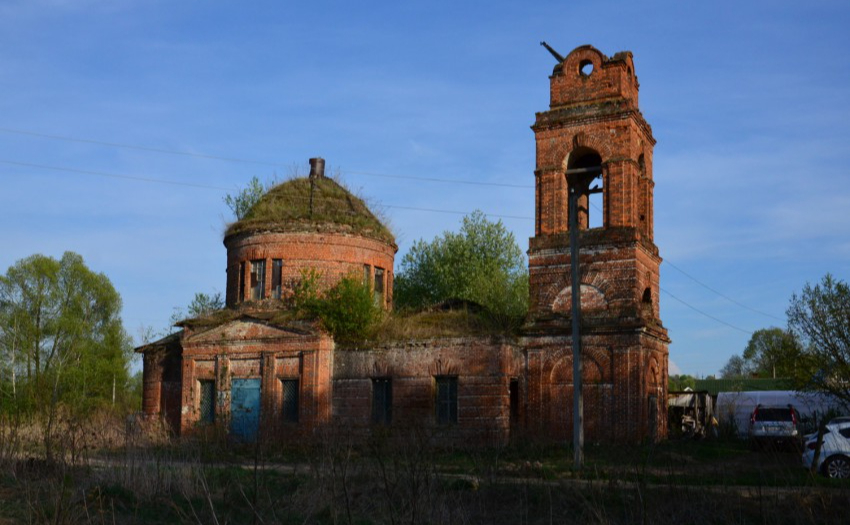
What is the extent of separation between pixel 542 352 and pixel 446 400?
3390 millimetres

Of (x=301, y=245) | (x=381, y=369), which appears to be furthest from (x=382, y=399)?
(x=301, y=245)

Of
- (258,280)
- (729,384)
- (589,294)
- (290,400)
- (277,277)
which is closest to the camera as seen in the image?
(589,294)

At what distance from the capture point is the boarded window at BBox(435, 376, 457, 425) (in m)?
26.9

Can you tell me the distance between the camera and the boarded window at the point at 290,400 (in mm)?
29016

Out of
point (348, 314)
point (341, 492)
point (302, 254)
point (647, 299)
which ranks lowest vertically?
point (341, 492)

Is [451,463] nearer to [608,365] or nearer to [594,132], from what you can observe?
[608,365]

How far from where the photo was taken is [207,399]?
101ft

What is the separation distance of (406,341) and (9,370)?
93.8 feet

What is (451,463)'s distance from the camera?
20.4 metres


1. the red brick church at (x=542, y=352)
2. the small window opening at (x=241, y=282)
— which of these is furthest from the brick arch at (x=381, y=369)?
the small window opening at (x=241, y=282)

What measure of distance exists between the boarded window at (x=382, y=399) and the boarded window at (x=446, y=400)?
1659 mm

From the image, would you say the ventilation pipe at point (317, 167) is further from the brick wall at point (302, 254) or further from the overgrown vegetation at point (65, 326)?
the overgrown vegetation at point (65, 326)

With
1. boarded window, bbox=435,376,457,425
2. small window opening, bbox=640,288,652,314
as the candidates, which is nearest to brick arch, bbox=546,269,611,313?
small window opening, bbox=640,288,652,314

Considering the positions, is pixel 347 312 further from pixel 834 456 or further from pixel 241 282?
pixel 834 456
